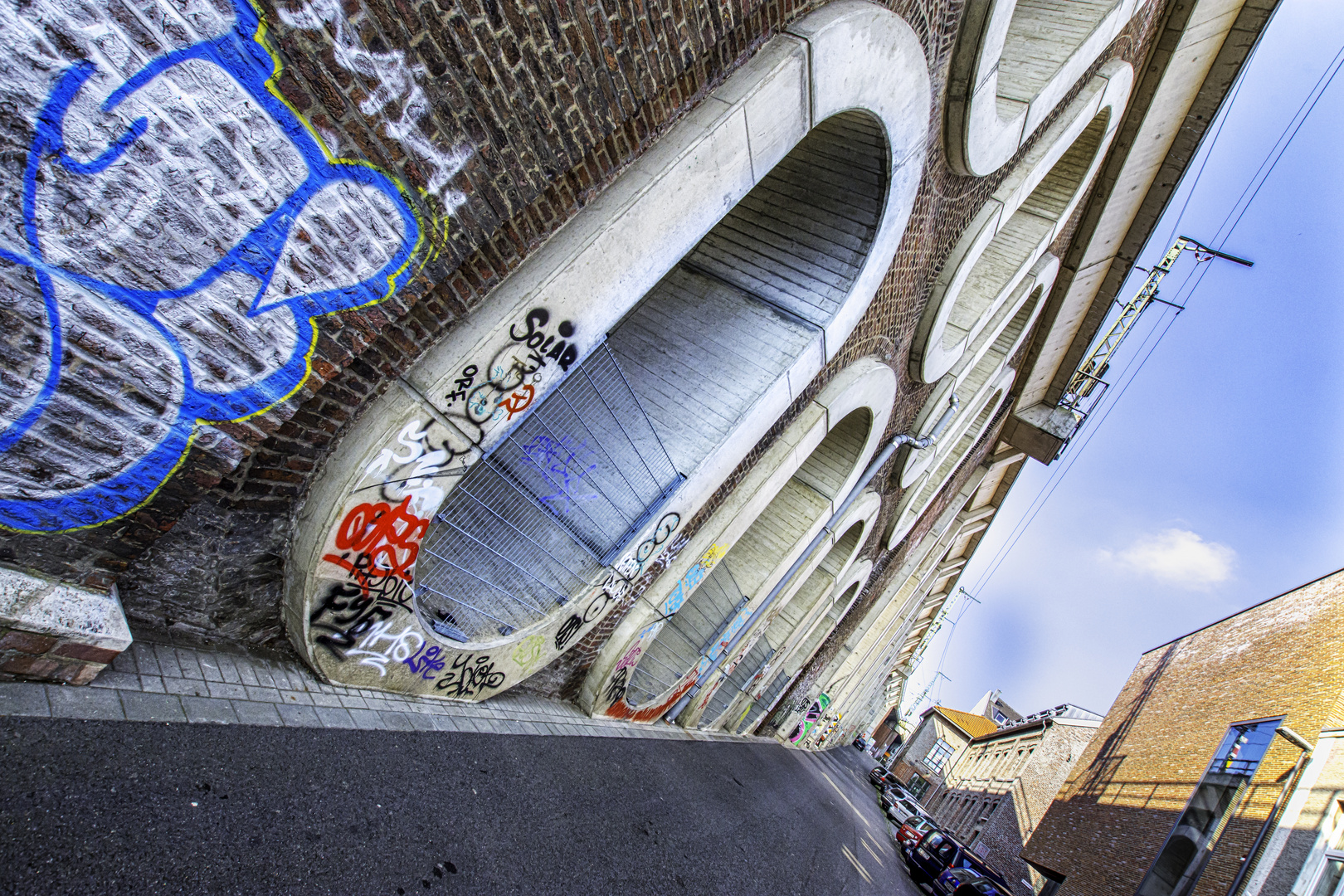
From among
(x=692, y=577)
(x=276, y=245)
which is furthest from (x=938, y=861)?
(x=276, y=245)

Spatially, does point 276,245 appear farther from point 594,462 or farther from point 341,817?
point 594,462

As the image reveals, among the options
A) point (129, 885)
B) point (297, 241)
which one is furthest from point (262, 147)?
point (129, 885)

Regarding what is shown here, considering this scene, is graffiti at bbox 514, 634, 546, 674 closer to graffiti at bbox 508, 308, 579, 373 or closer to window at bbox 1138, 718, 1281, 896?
graffiti at bbox 508, 308, 579, 373

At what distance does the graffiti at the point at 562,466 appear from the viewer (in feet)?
19.3

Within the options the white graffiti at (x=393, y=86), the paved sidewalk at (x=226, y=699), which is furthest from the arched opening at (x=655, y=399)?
the white graffiti at (x=393, y=86)

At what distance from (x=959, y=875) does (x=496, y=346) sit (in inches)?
702

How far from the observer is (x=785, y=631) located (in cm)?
1413

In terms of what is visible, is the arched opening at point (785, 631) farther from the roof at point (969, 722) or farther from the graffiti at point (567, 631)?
the roof at point (969, 722)

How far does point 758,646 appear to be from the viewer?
13.8 metres

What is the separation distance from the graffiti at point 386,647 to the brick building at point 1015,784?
2361cm

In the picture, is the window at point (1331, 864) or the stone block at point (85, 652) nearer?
the stone block at point (85, 652)

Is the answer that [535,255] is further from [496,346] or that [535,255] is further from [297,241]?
[297,241]

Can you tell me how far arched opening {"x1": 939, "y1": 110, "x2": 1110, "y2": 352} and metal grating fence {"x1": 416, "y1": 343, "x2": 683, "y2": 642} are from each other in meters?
6.36

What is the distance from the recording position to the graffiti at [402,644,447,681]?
4.88 meters
